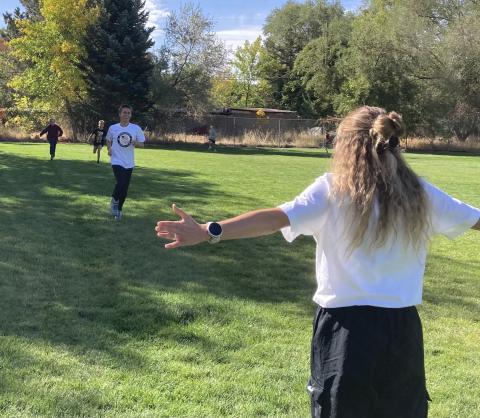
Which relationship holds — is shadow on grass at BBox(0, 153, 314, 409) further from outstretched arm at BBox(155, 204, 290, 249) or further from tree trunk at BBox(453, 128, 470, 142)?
tree trunk at BBox(453, 128, 470, 142)

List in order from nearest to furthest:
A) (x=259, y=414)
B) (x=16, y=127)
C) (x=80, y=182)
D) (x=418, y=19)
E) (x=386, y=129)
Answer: (x=386, y=129), (x=259, y=414), (x=80, y=182), (x=16, y=127), (x=418, y=19)

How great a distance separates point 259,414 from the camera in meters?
3.57

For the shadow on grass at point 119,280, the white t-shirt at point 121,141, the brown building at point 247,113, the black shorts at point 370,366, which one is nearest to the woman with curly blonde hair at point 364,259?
the black shorts at point 370,366

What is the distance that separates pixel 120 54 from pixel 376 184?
37895 mm

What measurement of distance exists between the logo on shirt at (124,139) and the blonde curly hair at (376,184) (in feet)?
24.6

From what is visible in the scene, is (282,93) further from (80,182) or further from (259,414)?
(259,414)

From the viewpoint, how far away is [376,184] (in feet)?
7.52

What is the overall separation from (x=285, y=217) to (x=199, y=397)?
1.92m

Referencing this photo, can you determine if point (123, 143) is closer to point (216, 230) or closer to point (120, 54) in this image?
point (216, 230)

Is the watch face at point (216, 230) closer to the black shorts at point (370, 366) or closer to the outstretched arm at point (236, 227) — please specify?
A: the outstretched arm at point (236, 227)

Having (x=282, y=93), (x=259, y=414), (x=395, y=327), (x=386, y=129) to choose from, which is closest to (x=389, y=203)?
(x=386, y=129)

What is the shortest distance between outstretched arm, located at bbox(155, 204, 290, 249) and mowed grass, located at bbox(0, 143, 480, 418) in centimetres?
165

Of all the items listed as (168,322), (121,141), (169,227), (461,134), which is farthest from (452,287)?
(461,134)

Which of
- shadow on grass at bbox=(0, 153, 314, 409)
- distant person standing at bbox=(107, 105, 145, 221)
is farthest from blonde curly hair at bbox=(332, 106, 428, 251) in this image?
distant person standing at bbox=(107, 105, 145, 221)
